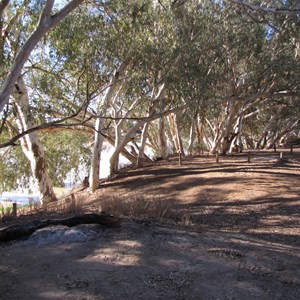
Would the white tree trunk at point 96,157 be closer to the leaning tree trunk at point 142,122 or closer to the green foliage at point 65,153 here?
the leaning tree trunk at point 142,122

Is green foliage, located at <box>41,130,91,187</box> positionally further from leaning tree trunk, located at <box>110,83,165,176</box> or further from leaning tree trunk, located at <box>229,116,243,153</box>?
leaning tree trunk, located at <box>229,116,243,153</box>

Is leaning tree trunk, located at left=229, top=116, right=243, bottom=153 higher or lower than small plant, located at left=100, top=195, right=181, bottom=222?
higher

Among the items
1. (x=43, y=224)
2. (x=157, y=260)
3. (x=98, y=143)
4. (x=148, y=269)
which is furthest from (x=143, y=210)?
(x=98, y=143)

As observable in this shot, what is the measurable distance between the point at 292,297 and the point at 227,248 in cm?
158

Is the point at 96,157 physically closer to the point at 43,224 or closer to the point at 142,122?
the point at 142,122

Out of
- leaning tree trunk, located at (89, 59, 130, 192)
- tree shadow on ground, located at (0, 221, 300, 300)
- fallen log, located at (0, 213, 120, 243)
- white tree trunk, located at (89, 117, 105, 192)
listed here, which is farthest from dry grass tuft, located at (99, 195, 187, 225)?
white tree trunk, located at (89, 117, 105, 192)

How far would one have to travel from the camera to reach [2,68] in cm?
990

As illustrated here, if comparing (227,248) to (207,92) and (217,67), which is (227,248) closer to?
(207,92)

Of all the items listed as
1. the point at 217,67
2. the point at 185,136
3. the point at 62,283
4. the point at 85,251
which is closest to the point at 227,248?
the point at 85,251

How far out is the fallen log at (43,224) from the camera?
6.12 meters

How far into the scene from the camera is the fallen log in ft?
20.1

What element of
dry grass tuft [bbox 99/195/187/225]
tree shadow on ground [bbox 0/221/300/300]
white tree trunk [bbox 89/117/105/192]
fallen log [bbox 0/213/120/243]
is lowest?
tree shadow on ground [bbox 0/221/300/300]

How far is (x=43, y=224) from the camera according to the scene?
6.47 metres

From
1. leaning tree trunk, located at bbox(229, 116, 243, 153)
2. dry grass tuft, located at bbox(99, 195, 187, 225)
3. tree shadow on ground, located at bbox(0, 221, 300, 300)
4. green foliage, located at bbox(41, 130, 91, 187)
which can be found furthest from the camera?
leaning tree trunk, located at bbox(229, 116, 243, 153)
